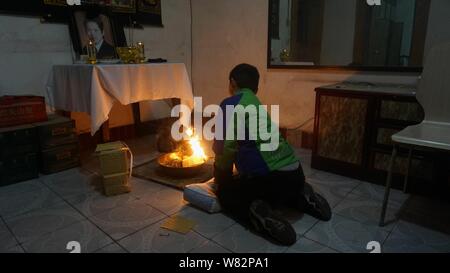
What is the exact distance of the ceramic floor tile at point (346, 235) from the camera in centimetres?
158

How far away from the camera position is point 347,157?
240 cm

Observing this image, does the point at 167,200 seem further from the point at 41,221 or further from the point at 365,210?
the point at 365,210

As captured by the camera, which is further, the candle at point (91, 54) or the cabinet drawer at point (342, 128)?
the candle at point (91, 54)

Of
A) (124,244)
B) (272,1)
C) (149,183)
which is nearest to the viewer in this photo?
(124,244)

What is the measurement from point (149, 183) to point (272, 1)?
2.13 metres

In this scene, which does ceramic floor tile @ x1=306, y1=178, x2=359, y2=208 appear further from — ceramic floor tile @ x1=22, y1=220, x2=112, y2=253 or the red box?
the red box

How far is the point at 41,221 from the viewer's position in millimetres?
1811

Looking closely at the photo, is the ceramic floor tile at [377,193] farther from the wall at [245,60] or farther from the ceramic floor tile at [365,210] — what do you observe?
the wall at [245,60]

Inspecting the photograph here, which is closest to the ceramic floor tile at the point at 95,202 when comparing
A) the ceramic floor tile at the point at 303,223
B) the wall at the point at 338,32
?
the ceramic floor tile at the point at 303,223

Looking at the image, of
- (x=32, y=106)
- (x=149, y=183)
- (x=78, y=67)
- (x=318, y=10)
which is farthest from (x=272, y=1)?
(x=32, y=106)

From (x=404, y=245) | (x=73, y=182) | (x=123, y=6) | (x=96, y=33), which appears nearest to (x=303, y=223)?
(x=404, y=245)

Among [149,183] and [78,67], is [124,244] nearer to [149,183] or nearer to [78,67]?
[149,183]

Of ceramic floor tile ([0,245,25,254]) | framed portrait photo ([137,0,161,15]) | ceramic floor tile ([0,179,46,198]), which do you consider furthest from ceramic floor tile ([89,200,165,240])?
framed portrait photo ([137,0,161,15])

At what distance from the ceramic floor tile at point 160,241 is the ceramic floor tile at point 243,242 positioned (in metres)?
0.11
